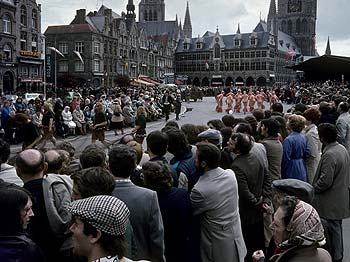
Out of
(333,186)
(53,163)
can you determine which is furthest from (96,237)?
(333,186)

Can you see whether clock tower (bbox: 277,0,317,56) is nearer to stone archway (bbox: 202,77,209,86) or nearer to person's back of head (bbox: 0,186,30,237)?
stone archway (bbox: 202,77,209,86)

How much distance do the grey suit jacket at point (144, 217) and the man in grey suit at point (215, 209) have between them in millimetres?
765

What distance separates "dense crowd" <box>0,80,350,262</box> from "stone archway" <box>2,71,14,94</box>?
43.4 m

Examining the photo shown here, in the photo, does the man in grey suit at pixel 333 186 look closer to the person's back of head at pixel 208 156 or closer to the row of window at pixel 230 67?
the person's back of head at pixel 208 156

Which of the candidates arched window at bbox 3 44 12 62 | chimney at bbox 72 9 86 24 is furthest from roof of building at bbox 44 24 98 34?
arched window at bbox 3 44 12 62

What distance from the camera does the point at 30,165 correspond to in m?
4.29

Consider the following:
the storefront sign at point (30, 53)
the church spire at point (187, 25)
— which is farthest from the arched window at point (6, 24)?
the church spire at point (187, 25)

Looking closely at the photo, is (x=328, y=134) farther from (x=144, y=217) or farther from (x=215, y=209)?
(x=144, y=217)

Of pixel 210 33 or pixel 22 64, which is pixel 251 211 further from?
pixel 210 33

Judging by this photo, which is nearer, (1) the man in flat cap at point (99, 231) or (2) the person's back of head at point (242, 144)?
(1) the man in flat cap at point (99, 231)

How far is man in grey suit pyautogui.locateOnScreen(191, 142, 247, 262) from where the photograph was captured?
4852 mm

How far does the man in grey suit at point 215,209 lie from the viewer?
4852mm

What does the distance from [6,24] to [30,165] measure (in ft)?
151

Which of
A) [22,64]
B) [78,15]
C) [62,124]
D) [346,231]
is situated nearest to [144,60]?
[78,15]
